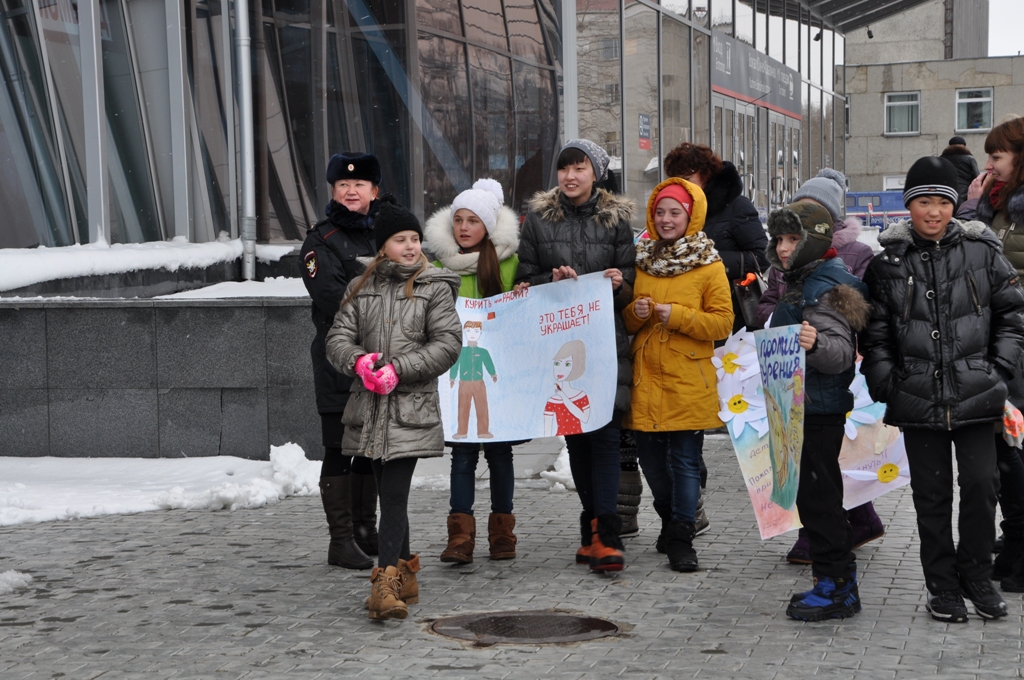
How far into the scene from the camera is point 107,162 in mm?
12172

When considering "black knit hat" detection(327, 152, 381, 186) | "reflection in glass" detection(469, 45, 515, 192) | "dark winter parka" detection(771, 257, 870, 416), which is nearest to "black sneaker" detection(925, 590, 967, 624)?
"dark winter parka" detection(771, 257, 870, 416)

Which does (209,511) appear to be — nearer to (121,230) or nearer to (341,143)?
(121,230)

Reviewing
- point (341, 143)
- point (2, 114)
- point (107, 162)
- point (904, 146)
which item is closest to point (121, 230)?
point (107, 162)

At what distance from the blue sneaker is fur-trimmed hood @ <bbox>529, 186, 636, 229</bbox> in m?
1.96

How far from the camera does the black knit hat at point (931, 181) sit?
514 cm

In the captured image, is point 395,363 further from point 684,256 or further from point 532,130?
point 532,130

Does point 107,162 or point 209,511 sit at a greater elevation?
point 107,162

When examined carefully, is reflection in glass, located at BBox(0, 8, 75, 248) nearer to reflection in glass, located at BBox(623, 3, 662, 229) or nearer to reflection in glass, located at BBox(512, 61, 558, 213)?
reflection in glass, located at BBox(512, 61, 558, 213)

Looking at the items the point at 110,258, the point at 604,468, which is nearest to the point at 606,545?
the point at 604,468

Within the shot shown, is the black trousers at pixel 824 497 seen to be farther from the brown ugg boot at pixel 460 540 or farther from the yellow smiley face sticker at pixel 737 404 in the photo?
the brown ugg boot at pixel 460 540

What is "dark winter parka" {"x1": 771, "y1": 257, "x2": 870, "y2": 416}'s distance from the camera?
5133 millimetres

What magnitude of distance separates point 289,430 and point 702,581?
401 cm

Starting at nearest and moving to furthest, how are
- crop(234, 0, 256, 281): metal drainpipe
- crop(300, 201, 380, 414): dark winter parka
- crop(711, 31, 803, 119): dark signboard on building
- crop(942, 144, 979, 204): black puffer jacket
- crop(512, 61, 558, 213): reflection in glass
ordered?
crop(300, 201, 380, 414): dark winter parka → crop(942, 144, 979, 204): black puffer jacket → crop(234, 0, 256, 281): metal drainpipe → crop(512, 61, 558, 213): reflection in glass → crop(711, 31, 803, 119): dark signboard on building

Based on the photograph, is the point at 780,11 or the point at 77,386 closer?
the point at 77,386
